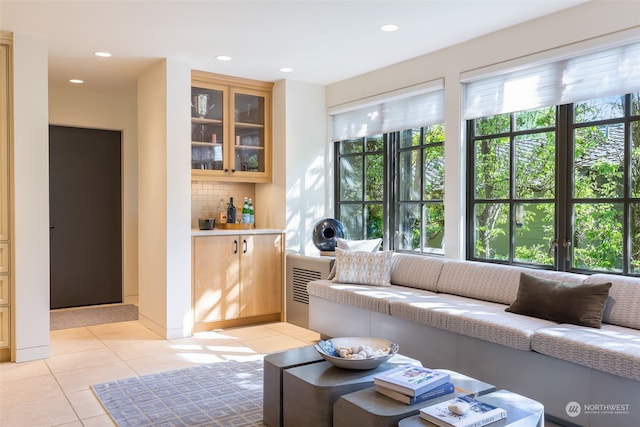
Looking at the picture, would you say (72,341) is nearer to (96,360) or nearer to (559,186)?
(96,360)

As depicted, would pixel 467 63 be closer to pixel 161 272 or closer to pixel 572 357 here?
pixel 572 357

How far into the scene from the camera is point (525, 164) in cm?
395

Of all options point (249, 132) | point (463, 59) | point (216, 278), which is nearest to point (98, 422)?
point (216, 278)

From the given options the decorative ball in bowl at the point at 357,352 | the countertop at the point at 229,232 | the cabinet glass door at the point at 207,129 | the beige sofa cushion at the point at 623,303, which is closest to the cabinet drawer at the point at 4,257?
the countertop at the point at 229,232

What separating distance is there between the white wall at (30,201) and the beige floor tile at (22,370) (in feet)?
0.30

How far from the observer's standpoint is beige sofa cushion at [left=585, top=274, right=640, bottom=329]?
2.90m

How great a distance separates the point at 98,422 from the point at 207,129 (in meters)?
3.11

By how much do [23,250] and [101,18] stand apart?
1884mm

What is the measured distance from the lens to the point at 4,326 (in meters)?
3.98

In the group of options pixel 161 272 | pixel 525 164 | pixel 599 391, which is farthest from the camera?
pixel 161 272

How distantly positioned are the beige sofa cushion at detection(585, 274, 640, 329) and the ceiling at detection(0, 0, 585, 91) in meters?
1.87

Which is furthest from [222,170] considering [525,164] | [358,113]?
[525,164]

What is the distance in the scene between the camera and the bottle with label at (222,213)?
542 cm

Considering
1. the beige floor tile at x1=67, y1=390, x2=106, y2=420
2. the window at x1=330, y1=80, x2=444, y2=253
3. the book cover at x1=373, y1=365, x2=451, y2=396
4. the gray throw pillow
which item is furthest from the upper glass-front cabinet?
the book cover at x1=373, y1=365, x2=451, y2=396
